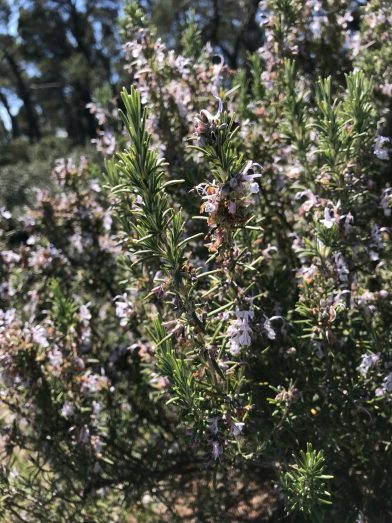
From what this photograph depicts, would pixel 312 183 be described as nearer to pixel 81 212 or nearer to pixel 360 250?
pixel 360 250

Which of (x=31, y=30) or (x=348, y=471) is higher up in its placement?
(x=31, y=30)

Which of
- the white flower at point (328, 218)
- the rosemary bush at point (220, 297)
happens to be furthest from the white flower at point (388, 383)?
the white flower at point (328, 218)

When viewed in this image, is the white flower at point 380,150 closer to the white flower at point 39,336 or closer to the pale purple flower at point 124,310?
the pale purple flower at point 124,310

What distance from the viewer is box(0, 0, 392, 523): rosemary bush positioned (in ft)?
6.12

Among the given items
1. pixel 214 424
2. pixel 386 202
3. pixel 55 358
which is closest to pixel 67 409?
pixel 55 358

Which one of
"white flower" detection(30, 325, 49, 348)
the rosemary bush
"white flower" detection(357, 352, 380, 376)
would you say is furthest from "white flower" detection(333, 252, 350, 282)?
"white flower" detection(30, 325, 49, 348)

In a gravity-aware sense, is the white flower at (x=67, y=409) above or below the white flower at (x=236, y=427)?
below

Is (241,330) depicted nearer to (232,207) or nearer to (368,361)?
(232,207)

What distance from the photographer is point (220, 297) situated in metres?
2.03

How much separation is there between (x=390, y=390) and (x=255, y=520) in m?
1.50

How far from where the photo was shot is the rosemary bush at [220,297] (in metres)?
1.87

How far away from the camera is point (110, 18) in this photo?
962 inches

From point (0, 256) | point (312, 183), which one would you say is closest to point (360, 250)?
point (312, 183)

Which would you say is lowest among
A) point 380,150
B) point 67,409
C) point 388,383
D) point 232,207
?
point 67,409
